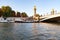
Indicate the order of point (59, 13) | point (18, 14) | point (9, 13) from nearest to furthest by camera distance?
point (59, 13) < point (9, 13) < point (18, 14)

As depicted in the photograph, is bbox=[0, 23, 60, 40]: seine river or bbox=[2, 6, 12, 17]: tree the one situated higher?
bbox=[2, 6, 12, 17]: tree

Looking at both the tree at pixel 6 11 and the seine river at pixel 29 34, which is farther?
the tree at pixel 6 11

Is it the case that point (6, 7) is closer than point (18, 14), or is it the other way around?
point (6, 7)

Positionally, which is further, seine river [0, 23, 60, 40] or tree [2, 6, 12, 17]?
tree [2, 6, 12, 17]

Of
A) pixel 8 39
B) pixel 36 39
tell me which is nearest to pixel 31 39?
pixel 36 39

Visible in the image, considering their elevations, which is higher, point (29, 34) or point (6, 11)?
point (6, 11)

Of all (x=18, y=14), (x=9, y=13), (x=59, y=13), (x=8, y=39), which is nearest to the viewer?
(x=8, y=39)

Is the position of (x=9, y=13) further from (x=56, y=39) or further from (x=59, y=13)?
(x=56, y=39)

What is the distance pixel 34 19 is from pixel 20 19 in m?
5.05

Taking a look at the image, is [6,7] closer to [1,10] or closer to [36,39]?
[1,10]

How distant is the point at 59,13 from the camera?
47312 millimetres

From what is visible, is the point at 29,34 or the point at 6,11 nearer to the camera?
the point at 29,34

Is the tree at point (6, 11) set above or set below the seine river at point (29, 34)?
A: above

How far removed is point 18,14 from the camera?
92.1 metres
